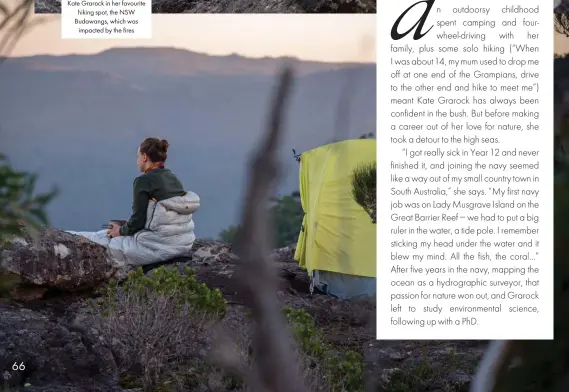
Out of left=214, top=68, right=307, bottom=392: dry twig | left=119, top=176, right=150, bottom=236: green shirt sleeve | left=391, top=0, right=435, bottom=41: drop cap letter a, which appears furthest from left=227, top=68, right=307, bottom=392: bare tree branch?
left=119, top=176, right=150, bottom=236: green shirt sleeve

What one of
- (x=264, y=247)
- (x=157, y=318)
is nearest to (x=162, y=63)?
(x=157, y=318)

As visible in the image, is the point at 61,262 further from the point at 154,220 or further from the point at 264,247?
the point at 264,247

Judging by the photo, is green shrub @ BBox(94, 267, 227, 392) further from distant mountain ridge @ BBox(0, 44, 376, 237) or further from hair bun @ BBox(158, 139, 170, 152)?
hair bun @ BBox(158, 139, 170, 152)

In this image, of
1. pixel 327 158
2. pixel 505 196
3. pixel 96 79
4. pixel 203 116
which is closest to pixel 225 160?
pixel 203 116

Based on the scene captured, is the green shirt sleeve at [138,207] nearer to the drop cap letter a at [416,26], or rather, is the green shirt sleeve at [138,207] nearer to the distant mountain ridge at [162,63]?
the distant mountain ridge at [162,63]

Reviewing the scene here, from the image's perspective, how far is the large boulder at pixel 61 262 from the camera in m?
3.54

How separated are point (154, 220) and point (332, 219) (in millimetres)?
827

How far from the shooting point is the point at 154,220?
11.5 ft

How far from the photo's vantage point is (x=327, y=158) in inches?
134

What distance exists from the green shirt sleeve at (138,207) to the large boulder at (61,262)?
22cm

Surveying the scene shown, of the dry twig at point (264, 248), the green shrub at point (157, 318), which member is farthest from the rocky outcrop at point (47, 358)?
the dry twig at point (264, 248)

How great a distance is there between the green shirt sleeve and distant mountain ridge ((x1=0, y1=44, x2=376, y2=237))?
0.03 meters

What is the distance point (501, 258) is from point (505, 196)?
0.24 m

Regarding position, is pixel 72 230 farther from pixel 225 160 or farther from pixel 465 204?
pixel 465 204
